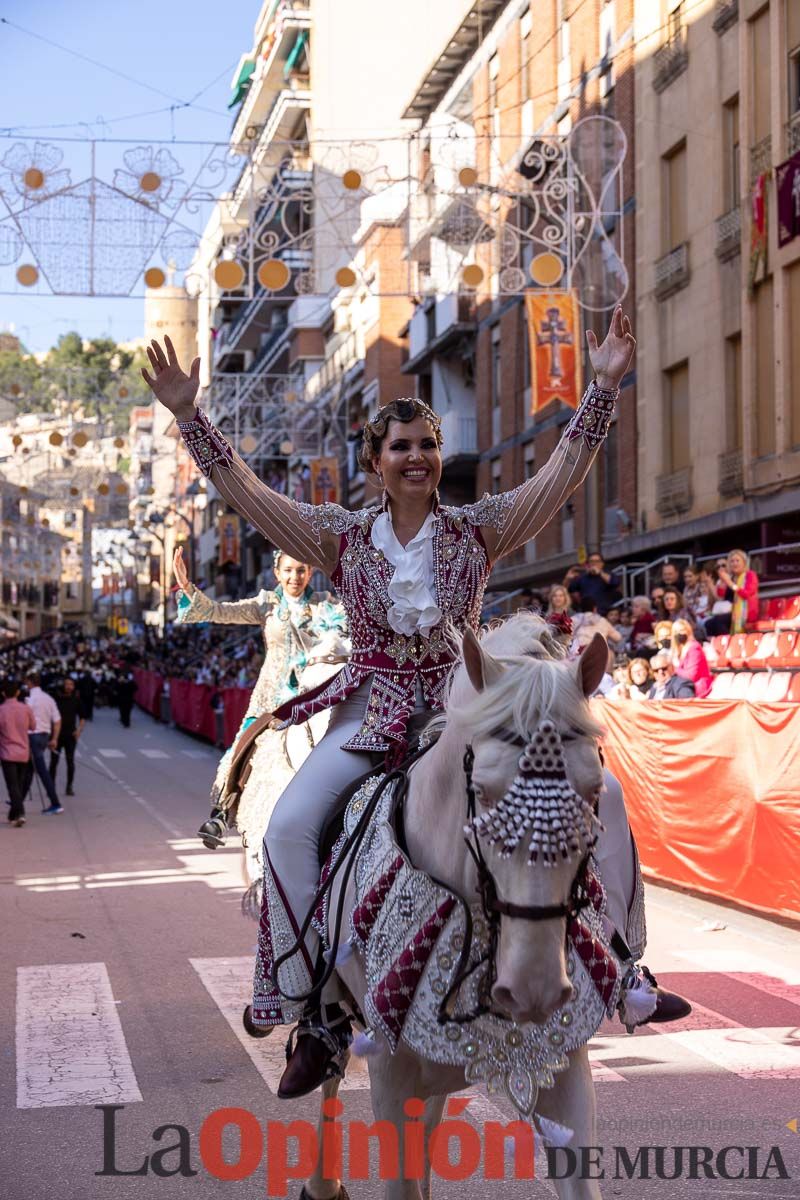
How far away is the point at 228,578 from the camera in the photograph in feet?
274

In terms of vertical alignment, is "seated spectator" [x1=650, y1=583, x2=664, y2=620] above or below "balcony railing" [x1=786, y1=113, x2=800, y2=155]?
below

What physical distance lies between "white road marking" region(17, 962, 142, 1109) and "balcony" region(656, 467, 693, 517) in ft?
59.9

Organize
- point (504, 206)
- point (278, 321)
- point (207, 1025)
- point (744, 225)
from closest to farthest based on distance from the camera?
1. point (207, 1025)
2. point (744, 225)
3. point (504, 206)
4. point (278, 321)

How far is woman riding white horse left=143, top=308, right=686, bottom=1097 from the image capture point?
4680mm

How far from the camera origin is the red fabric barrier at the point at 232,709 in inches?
1327

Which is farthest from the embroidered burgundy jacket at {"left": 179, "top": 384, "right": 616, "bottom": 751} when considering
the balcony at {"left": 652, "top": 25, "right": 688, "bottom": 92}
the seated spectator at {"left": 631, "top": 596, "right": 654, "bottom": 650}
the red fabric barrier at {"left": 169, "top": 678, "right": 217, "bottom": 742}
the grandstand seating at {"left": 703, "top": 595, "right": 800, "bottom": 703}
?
the red fabric barrier at {"left": 169, "top": 678, "right": 217, "bottom": 742}

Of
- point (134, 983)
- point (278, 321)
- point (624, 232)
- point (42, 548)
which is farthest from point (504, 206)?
point (278, 321)

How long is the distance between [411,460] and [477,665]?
4.42 feet

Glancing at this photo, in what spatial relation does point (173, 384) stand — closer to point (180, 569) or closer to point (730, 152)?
point (180, 569)

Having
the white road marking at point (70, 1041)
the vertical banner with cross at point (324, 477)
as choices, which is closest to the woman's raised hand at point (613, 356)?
the white road marking at point (70, 1041)

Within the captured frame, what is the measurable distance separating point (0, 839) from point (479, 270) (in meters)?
9.27

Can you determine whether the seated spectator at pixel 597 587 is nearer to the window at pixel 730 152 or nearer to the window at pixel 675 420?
the window at pixel 675 420

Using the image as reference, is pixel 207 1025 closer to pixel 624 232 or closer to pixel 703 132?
pixel 703 132

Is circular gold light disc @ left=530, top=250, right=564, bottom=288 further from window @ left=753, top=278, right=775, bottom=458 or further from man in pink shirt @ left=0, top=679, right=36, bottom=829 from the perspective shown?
man in pink shirt @ left=0, top=679, right=36, bottom=829
